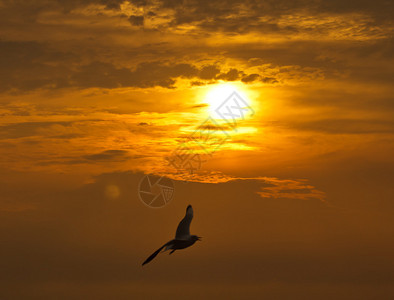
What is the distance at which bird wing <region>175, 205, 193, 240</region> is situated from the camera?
61562 mm

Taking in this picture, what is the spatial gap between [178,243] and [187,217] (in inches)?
236

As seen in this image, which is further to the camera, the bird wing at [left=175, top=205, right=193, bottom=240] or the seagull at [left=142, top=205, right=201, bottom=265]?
the bird wing at [left=175, top=205, right=193, bottom=240]

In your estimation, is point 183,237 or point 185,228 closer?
point 183,237

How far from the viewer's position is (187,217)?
2559 inches

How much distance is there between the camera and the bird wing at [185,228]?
61562 mm

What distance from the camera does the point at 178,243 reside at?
5959 centimetres

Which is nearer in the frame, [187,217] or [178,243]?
[178,243]

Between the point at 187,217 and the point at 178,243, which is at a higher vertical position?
the point at 187,217

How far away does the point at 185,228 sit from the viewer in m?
63.4

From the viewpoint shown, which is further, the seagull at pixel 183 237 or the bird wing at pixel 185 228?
the bird wing at pixel 185 228
